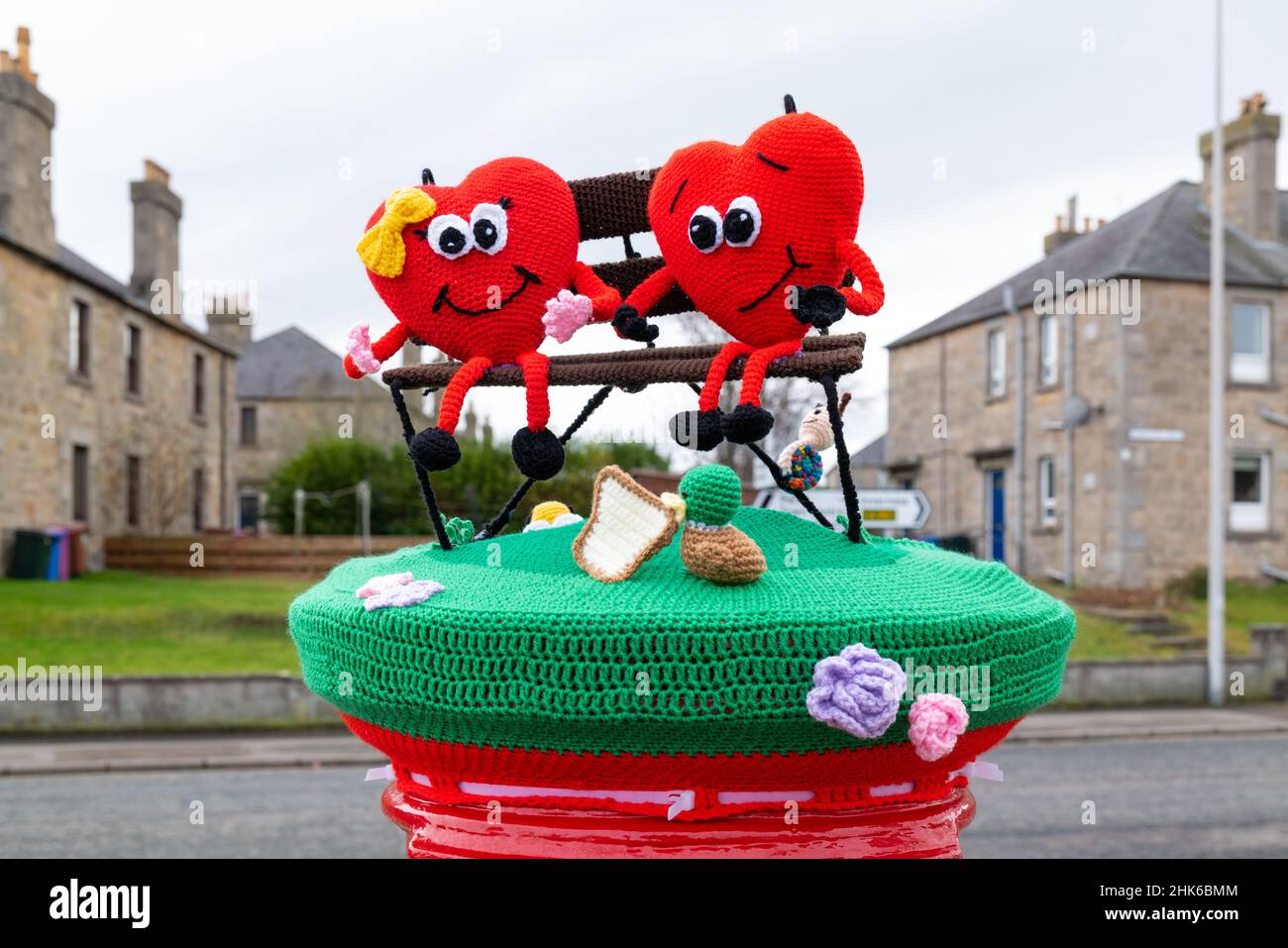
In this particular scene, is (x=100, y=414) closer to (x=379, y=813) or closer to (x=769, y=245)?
(x=379, y=813)

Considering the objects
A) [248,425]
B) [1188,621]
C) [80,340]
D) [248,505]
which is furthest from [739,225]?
[248,425]

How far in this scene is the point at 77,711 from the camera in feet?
35.0

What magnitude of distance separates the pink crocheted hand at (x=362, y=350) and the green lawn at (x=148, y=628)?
10772mm

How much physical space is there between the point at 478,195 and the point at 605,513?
1.91ft

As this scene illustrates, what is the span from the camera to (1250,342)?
19281 millimetres

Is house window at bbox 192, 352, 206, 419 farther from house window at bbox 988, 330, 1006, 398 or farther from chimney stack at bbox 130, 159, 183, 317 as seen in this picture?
house window at bbox 988, 330, 1006, 398

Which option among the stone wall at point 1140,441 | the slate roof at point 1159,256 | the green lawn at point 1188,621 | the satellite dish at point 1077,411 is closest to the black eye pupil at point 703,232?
the green lawn at point 1188,621

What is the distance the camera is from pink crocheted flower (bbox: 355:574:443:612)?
146 cm

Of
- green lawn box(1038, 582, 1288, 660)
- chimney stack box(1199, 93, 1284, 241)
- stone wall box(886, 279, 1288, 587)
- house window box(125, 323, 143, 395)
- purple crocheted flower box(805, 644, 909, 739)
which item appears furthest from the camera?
house window box(125, 323, 143, 395)

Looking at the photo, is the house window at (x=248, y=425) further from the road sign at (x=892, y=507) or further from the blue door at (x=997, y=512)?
the road sign at (x=892, y=507)

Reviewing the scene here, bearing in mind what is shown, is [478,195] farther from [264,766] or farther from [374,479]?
[374,479]

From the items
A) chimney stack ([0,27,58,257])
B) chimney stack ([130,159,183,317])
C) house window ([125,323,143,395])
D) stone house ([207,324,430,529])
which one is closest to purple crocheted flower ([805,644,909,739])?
chimney stack ([0,27,58,257])

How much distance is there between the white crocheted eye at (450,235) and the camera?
1732 millimetres

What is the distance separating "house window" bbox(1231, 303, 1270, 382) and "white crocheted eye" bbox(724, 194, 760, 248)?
791 inches
